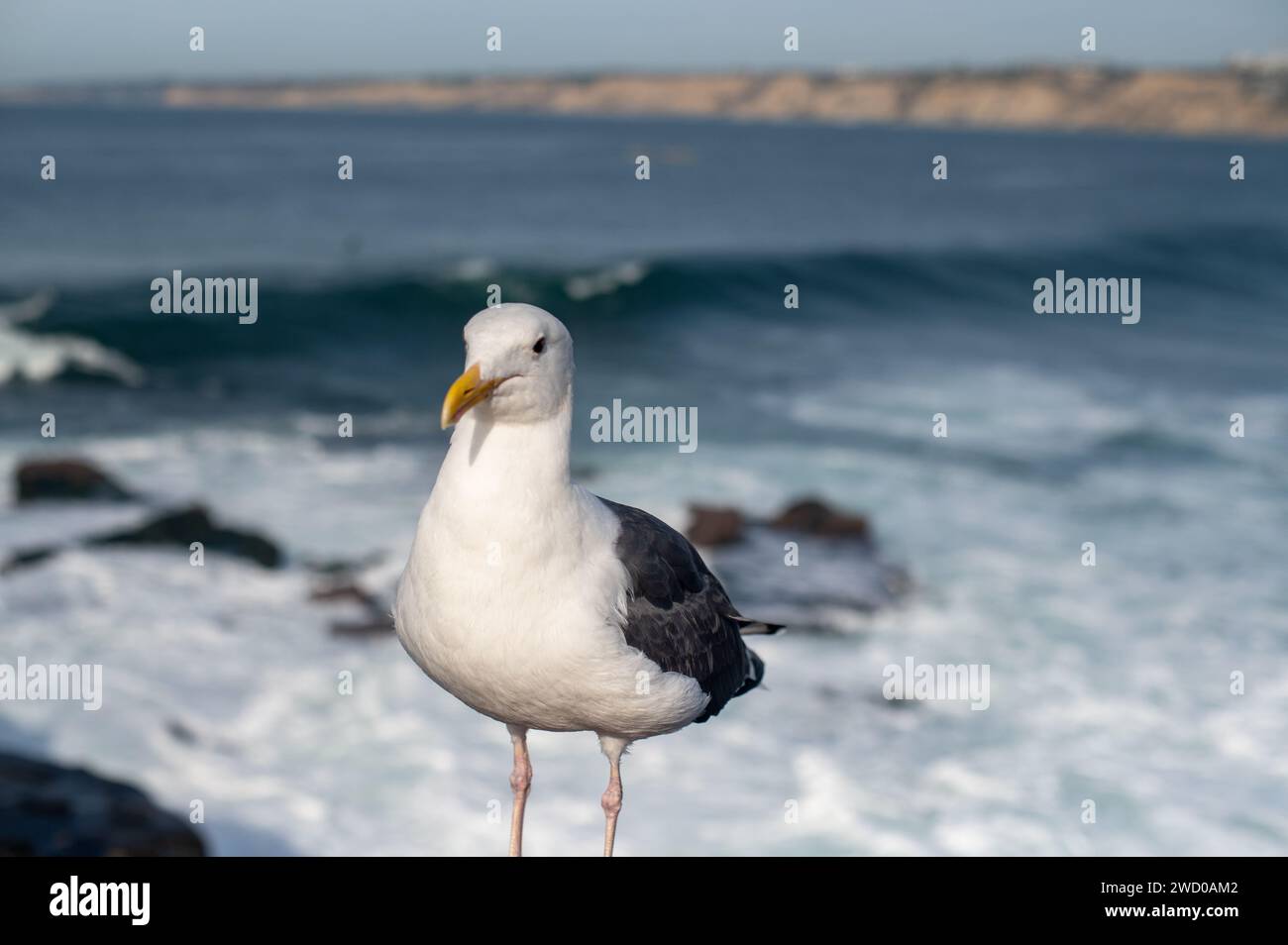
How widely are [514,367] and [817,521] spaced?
16.2 metres

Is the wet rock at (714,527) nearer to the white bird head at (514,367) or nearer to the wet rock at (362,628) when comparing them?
the wet rock at (362,628)

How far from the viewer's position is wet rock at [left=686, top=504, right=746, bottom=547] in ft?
56.5

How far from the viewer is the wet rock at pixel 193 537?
707 inches

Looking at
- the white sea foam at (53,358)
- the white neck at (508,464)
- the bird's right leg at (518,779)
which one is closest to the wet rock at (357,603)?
the bird's right leg at (518,779)

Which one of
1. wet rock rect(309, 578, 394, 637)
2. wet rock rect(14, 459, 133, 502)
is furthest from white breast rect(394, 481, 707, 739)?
wet rock rect(14, 459, 133, 502)

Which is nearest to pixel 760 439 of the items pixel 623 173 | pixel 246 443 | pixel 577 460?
pixel 577 460

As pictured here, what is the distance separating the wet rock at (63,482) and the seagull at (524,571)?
18501mm

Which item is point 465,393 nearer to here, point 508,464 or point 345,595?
point 508,464

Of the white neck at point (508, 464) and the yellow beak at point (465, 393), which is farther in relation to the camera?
the white neck at point (508, 464)

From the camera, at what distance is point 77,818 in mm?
8781

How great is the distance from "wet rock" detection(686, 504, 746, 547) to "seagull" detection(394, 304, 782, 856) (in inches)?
544

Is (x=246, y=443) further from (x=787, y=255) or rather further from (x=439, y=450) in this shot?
(x=787, y=255)

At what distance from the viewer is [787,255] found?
4369cm

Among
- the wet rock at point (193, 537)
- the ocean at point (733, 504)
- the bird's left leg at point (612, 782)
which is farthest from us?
the wet rock at point (193, 537)
